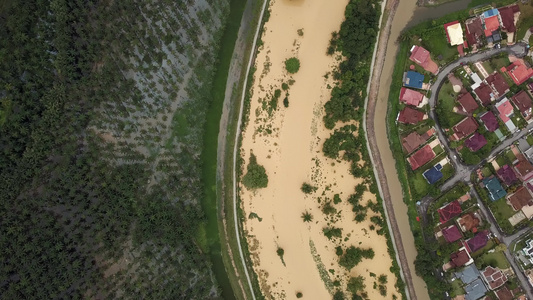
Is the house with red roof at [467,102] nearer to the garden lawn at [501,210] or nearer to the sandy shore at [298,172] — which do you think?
the garden lawn at [501,210]

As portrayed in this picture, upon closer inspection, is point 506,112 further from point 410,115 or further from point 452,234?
point 452,234

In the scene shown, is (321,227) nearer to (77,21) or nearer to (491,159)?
(491,159)

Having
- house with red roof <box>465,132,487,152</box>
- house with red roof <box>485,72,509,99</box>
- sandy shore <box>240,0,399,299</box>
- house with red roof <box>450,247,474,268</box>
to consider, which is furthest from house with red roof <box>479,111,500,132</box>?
sandy shore <box>240,0,399,299</box>

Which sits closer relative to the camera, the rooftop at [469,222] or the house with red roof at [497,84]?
the rooftop at [469,222]

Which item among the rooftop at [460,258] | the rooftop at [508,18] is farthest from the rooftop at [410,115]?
the rooftop at [460,258]

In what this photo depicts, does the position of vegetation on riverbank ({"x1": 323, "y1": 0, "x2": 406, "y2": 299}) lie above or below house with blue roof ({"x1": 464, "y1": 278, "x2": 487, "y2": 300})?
above

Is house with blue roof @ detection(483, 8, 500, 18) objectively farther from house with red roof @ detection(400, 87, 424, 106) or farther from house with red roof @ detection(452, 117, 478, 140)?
house with red roof @ detection(452, 117, 478, 140)
